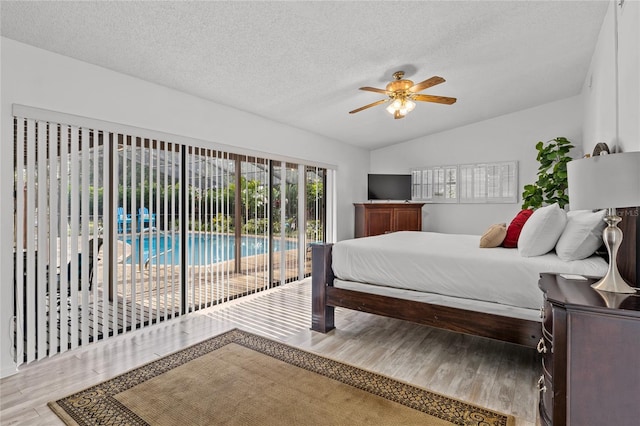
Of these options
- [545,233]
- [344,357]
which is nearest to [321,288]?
[344,357]

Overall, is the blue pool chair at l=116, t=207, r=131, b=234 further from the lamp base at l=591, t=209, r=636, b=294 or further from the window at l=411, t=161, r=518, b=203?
the window at l=411, t=161, r=518, b=203

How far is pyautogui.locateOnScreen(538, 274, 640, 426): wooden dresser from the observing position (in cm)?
131

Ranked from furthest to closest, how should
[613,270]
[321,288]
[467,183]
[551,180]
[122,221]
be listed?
1. [467,183]
2. [551,180]
3. [321,288]
4. [122,221]
5. [613,270]

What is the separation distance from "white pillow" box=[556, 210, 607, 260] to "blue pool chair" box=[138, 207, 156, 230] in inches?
135

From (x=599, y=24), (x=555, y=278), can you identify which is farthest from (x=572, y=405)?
(x=599, y=24)

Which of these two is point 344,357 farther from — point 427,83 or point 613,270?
point 427,83

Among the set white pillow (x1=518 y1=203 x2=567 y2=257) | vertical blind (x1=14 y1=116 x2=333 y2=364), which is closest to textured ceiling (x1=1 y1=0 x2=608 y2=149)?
vertical blind (x1=14 y1=116 x2=333 y2=364)

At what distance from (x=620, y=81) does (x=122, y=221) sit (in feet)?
13.8

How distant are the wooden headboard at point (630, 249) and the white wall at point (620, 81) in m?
0.45

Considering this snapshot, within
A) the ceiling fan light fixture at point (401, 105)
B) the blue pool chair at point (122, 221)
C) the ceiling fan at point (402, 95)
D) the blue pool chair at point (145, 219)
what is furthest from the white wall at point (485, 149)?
the blue pool chair at point (122, 221)

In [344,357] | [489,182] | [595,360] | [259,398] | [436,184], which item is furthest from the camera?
[436,184]

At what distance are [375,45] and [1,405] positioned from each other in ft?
12.1

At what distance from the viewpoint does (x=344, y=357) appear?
2.67 m

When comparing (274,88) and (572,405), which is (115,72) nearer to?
(274,88)
